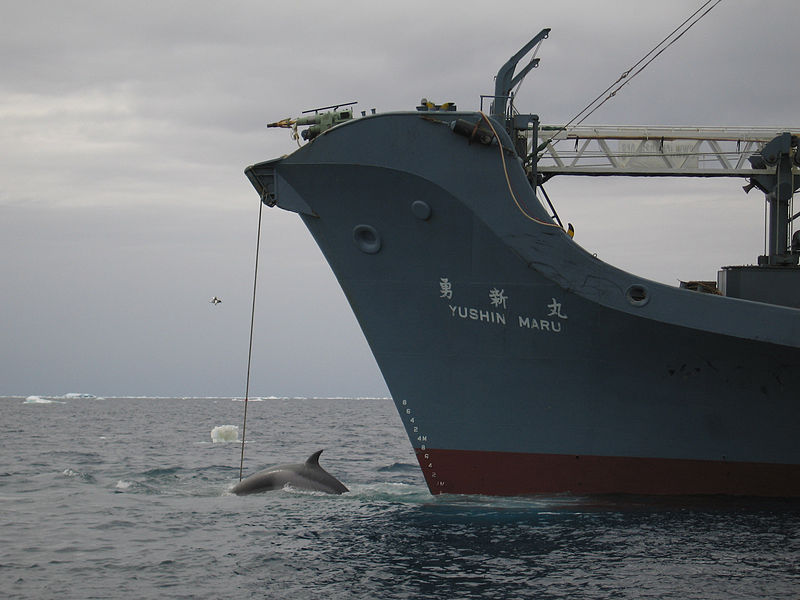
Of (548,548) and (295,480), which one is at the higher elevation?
(295,480)

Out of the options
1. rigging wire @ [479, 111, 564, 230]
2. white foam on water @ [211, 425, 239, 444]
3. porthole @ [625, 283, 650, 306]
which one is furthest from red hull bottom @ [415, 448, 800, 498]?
white foam on water @ [211, 425, 239, 444]

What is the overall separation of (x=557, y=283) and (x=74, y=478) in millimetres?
14742

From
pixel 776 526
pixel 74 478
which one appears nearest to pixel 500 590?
pixel 776 526

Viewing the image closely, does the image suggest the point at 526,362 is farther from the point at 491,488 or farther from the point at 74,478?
the point at 74,478

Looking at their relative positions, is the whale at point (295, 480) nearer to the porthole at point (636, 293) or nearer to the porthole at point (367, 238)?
the porthole at point (367, 238)

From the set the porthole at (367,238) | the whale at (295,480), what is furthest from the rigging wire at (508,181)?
the whale at (295,480)

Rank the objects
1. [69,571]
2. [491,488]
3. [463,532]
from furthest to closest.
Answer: [491,488]
[463,532]
[69,571]

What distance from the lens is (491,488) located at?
16.2m

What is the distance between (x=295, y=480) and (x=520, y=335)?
22.7 ft

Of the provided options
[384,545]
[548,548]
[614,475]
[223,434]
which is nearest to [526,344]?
[614,475]

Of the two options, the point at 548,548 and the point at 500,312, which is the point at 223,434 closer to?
the point at 500,312

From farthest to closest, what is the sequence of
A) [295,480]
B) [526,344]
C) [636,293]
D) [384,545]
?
[295,480], [526,344], [636,293], [384,545]

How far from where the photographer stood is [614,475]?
15.8 m

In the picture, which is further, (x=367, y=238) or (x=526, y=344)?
(x=367, y=238)
